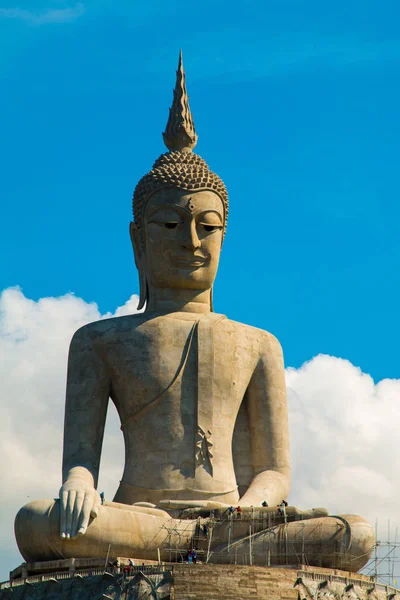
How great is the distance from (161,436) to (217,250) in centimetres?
357

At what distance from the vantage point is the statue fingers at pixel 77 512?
89.4 ft

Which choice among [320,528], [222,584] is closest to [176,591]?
[222,584]

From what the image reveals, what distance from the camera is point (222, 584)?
2595cm

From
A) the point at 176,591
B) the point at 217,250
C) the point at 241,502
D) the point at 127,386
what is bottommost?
the point at 176,591

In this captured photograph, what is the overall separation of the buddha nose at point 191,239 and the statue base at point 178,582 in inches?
245

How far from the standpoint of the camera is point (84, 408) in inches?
1199

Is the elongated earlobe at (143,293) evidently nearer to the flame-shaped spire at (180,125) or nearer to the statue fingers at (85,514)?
the flame-shaped spire at (180,125)

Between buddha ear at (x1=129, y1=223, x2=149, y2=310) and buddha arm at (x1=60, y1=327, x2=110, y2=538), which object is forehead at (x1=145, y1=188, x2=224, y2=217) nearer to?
buddha ear at (x1=129, y1=223, x2=149, y2=310)

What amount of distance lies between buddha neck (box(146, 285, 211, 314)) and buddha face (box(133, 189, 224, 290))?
0.50ft

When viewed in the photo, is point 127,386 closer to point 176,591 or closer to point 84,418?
point 84,418

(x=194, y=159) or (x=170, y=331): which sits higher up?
(x=194, y=159)

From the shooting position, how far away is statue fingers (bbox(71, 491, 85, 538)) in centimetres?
2725

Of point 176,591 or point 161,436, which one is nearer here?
point 176,591

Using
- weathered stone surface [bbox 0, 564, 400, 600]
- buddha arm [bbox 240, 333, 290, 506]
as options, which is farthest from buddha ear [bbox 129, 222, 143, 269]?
weathered stone surface [bbox 0, 564, 400, 600]
